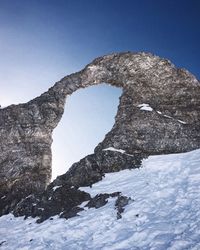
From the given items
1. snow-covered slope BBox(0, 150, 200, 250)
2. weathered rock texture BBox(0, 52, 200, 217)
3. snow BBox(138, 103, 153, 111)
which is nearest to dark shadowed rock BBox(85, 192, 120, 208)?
snow-covered slope BBox(0, 150, 200, 250)

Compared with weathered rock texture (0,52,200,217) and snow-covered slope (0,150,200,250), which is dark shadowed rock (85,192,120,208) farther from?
weathered rock texture (0,52,200,217)

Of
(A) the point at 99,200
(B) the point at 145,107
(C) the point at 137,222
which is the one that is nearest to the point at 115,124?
(B) the point at 145,107

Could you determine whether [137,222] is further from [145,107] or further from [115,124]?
[145,107]

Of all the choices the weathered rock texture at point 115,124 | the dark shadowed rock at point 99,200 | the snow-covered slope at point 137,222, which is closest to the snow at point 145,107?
the weathered rock texture at point 115,124

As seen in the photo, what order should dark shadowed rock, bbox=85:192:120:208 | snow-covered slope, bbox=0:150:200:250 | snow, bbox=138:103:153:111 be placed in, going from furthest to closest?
snow, bbox=138:103:153:111, dark shadowed rock, bbox=85:192:120:208, snow-covered slope, bbox=0:150:200:250

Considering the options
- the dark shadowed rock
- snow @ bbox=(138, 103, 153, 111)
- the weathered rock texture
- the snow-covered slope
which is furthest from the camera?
snow @ bbox=(138, 103, 153, 111)
